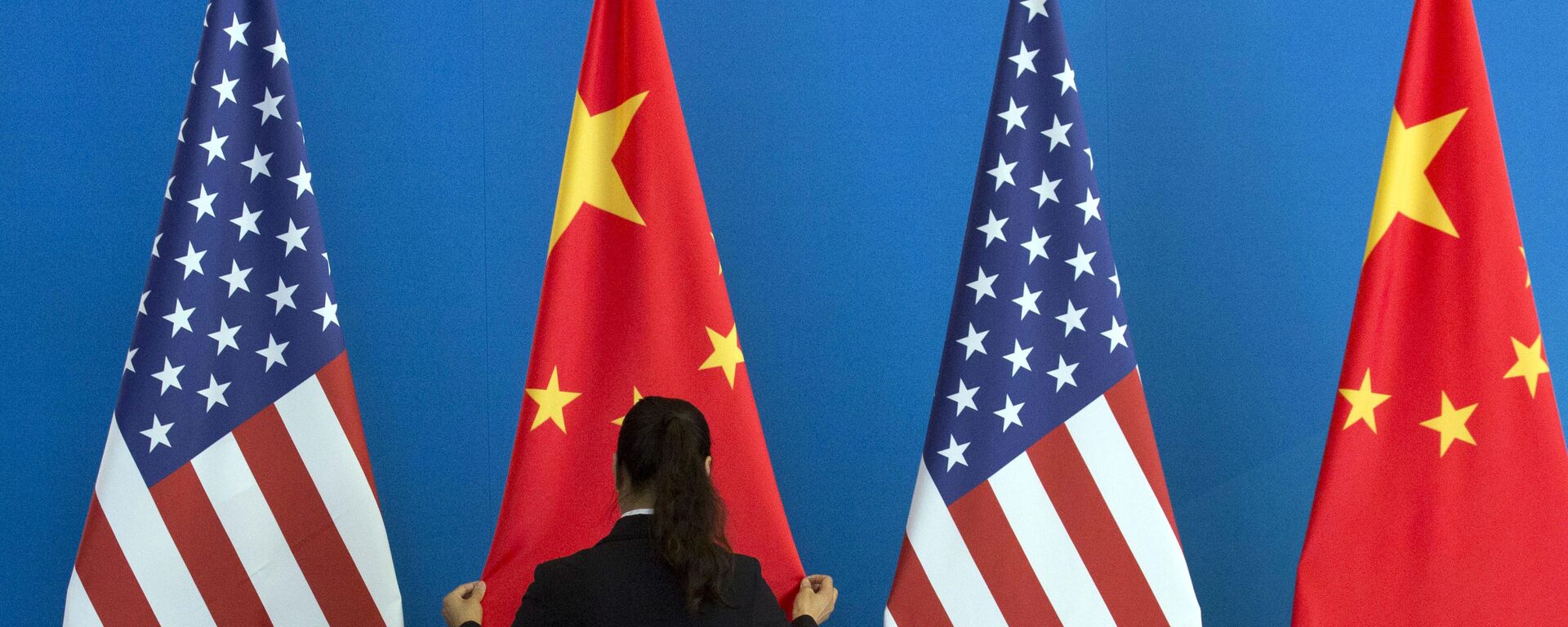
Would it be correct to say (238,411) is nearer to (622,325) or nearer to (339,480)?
(339,480)

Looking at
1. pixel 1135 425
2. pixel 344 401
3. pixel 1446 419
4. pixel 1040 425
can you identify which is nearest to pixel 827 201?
pixel 1040 425

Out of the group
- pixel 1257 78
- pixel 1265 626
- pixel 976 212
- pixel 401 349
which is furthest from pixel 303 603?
pixel 1257 78

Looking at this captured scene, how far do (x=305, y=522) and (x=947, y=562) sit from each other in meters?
1.25

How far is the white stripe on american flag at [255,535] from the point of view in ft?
8.07

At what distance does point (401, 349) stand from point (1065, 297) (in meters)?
1.48

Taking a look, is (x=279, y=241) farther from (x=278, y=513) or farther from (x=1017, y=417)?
(x=1017, y=417)

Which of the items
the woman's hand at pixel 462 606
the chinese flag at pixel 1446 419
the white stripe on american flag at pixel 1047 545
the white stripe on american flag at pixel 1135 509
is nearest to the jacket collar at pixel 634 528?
the woman's hand at pixel 462 606

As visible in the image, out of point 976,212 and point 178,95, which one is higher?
point 178,95

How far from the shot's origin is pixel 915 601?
2479mm

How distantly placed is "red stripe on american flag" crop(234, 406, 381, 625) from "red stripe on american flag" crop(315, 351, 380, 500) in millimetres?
99

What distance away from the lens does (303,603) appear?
8.12 ft

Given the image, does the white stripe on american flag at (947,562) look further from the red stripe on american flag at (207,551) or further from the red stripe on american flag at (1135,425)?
the red stripe on american flag at (207,551)

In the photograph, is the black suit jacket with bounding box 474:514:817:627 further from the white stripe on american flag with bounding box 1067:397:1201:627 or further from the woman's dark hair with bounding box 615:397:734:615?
the white stripe on american flag with bounding box 1067:397:1201:627

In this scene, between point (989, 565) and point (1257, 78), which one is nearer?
point (989, 565)
